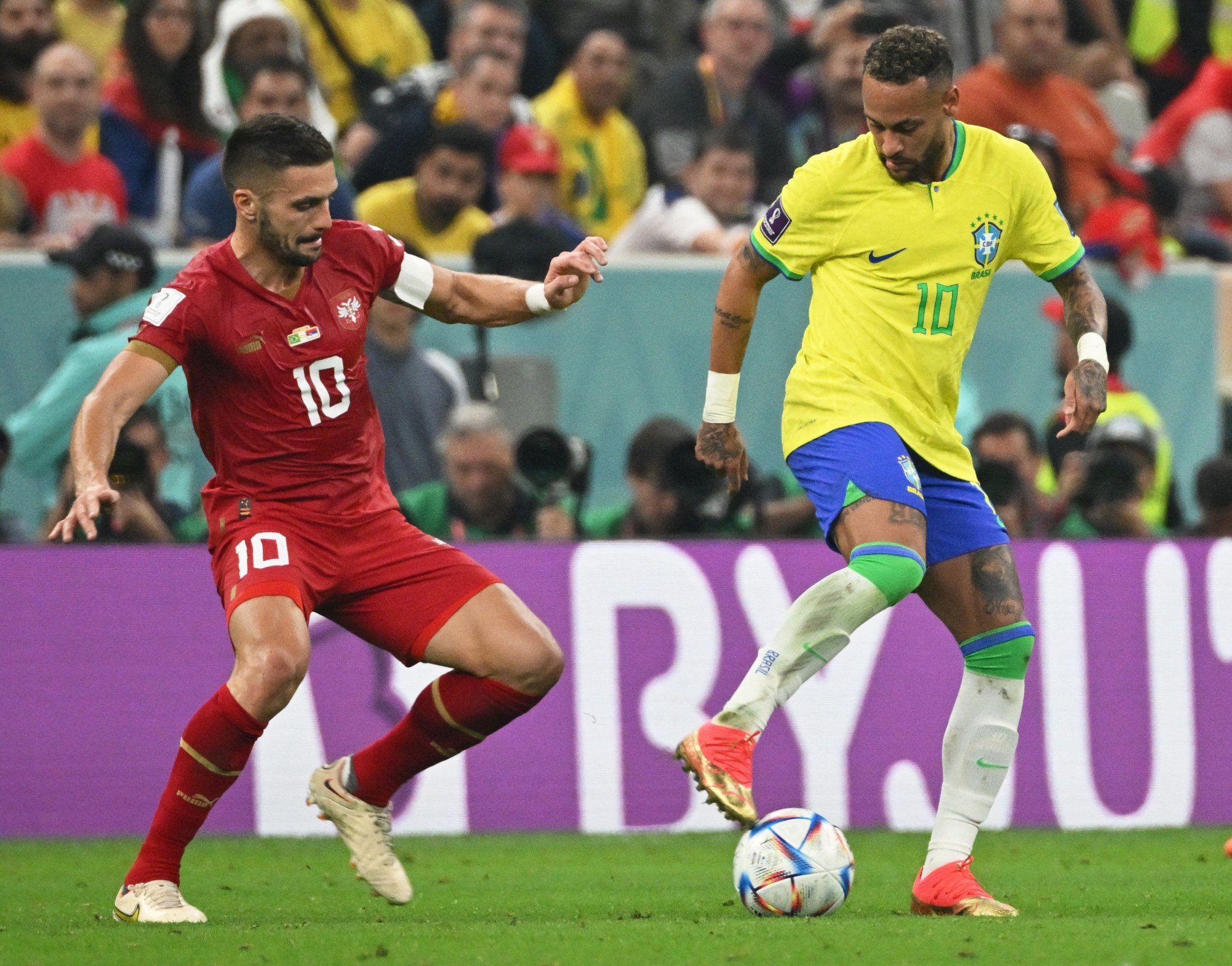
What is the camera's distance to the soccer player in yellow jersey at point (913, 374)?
6.02m

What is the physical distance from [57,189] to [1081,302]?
6587 millimetres

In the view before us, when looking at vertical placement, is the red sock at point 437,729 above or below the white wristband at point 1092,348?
below

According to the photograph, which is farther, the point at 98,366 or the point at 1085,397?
the point at 98,366

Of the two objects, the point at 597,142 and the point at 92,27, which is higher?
the point at 92,27

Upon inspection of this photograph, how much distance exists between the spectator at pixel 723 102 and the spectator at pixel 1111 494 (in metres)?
3.12

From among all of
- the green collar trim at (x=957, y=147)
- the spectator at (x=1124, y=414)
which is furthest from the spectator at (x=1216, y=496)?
the green collar trim at (x=957, y=147)

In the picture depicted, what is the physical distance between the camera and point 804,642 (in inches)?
235

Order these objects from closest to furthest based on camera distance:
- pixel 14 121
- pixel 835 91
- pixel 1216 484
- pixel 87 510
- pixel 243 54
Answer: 1. pixel 87 510
2. pixel 1216 484
3. pixel 243 54
4. pixel 14 121
5. pixel 835 91

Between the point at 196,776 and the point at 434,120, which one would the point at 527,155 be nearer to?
the point at 434,120

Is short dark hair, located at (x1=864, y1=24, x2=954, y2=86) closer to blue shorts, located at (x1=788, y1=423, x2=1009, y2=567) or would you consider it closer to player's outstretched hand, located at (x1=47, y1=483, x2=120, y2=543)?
blue shorts, located at (x1=788, y1=423, x2=1009, y2=567)

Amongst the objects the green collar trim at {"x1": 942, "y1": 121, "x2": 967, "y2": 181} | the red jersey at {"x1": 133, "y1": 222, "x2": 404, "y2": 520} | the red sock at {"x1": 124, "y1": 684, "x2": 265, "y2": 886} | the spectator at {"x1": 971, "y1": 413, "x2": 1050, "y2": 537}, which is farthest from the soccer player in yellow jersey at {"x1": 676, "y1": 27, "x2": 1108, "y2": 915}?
the spectator at {"x1": 971, "y1": 413, "x2": 1050, "y2": 537}

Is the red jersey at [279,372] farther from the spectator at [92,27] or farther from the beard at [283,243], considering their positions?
the spectator at [92,27]

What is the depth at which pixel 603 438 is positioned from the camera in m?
11.0

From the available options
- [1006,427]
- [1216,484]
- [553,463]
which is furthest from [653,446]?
[1216,484]
